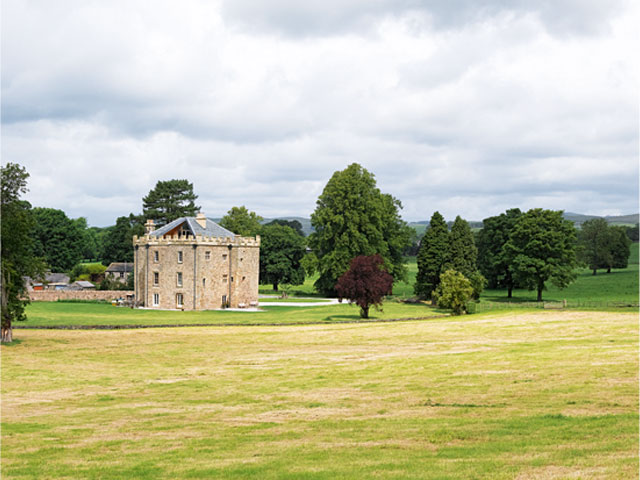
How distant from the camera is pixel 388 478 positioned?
12461mm

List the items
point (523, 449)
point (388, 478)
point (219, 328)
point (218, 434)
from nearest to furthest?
1. point (388, 478)
2. point (523, 449)
3. point (218, 434)
4. point (219, 328)

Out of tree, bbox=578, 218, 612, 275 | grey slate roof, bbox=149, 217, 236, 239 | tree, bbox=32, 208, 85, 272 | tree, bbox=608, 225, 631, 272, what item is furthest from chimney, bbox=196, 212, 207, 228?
tree, bbox=608, 225, 631, 272

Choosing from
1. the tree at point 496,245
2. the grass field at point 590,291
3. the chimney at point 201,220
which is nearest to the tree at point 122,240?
the chimney at point 201,220

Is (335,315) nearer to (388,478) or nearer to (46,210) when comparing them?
(388,478)

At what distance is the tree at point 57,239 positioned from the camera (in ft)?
393

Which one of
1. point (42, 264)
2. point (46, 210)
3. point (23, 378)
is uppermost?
point (46, 210)

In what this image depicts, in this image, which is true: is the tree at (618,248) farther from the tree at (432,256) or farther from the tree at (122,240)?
the tree at (122,240)

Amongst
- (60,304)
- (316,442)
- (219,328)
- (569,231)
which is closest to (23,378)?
(316,442)

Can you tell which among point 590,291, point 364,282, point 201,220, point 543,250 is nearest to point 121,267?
point 201,220

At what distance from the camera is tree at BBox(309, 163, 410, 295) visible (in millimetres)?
83494

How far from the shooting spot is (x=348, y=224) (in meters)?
84.1

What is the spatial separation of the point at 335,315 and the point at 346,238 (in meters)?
19.6

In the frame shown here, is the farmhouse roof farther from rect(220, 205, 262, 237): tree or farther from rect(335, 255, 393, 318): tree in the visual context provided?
rect(335, 255, 393, 318): tree

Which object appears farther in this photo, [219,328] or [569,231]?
[569,231]
